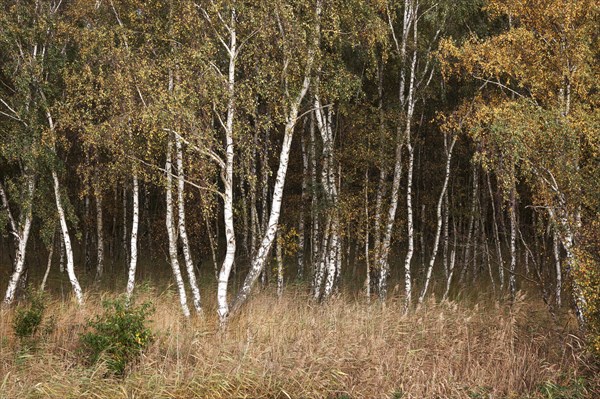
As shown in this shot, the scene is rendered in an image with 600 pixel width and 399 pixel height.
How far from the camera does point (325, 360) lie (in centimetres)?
A: 916

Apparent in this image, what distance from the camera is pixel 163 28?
584 inches

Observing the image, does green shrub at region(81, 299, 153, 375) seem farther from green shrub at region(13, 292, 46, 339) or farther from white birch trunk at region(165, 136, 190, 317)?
white birch trunk at region(165, 136, 190, 317)

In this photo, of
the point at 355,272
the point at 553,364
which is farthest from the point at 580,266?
the point at 355,272

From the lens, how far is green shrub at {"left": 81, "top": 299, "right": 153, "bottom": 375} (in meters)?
9.37

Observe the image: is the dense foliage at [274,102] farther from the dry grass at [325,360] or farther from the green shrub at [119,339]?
the dry grass at [325,360]

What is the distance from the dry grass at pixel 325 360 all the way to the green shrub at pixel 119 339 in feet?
0.73

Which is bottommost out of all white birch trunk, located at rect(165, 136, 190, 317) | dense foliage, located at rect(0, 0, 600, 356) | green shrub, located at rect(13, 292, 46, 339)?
green shrub, located at rect(13, 292, 46, 339)

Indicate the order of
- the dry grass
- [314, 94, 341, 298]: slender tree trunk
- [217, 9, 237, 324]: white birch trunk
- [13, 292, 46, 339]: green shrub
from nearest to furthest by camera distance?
1. the dry grass
2. [13, 292, 46, 339]: green shrub
3. [217, 9, 237, 324]: white birch trunk
4. [314, 94, 341, 298]: slender tree trunk

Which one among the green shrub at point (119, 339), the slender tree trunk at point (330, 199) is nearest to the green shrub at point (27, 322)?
the green shrub at point (119, 339)

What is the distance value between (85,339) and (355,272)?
1316 cm

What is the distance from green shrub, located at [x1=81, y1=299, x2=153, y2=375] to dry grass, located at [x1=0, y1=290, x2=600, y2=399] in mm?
222

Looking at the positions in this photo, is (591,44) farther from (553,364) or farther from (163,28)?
(163,28)

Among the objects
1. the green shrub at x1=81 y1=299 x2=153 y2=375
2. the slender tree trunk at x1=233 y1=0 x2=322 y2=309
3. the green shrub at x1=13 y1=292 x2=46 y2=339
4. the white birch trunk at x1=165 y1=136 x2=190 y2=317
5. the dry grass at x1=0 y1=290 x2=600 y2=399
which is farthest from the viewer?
the white birch trunk at x1=165 y1=136 x2=190 y2=317

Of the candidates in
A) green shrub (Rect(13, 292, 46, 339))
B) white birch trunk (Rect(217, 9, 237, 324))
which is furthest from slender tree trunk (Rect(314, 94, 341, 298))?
green shrub (Rect(13, 292, 46, 339))
